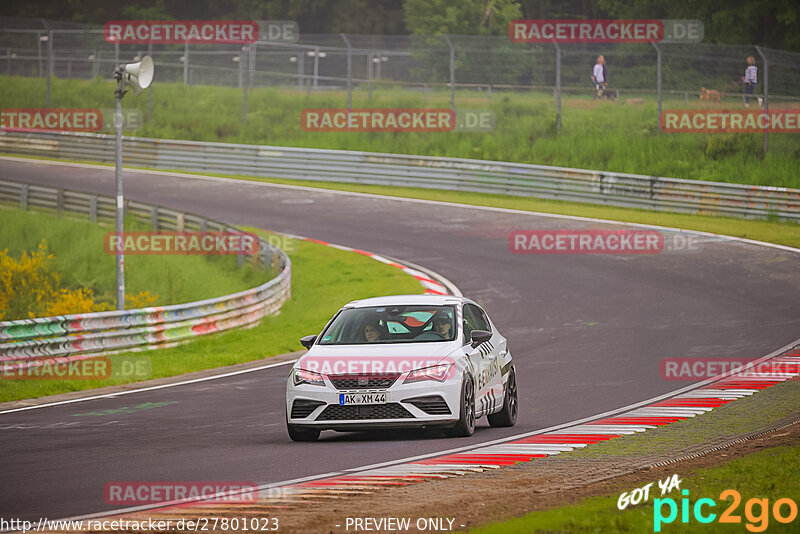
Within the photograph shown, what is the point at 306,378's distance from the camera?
37.8ft

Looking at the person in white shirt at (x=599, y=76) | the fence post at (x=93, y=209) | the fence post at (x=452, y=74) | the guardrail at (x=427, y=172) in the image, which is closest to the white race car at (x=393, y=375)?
the guardrail at (x=427, y=172)

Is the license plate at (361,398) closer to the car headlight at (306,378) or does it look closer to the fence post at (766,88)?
the car headlight at (306,378)

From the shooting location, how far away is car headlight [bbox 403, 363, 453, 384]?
11320 millimetres

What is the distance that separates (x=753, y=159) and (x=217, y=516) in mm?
30476

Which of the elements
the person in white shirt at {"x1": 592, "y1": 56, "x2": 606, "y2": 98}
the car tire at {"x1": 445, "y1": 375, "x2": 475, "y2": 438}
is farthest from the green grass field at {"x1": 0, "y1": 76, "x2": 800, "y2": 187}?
the car tire at {"x1": 445, "y1": 375, "x2": 475, "y2": 438}

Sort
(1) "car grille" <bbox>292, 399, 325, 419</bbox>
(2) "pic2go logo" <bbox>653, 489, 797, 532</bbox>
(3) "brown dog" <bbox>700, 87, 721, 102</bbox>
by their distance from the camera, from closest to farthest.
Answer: (2) "pic2go logo" <bbox>653, 489, 797, 532</bbox>
(1) "car grille" <bbox>292, 399, 325, 419</bbox>
(3) "brown dog" <bbox>700, 87, 721, 102</bbox>

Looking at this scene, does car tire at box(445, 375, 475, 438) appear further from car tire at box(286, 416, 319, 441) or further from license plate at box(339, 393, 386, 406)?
car tire at box(286, 416, 319, 441)

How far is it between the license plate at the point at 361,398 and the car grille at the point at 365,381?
72mm

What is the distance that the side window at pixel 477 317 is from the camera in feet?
42.1

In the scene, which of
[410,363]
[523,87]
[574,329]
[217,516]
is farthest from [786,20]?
[217,516]

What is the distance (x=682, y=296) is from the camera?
2325 centimetres

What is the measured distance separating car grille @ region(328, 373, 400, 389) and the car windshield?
73cm

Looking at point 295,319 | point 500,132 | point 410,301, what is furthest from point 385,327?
point 500,132

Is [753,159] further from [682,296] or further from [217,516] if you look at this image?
[217,516]
